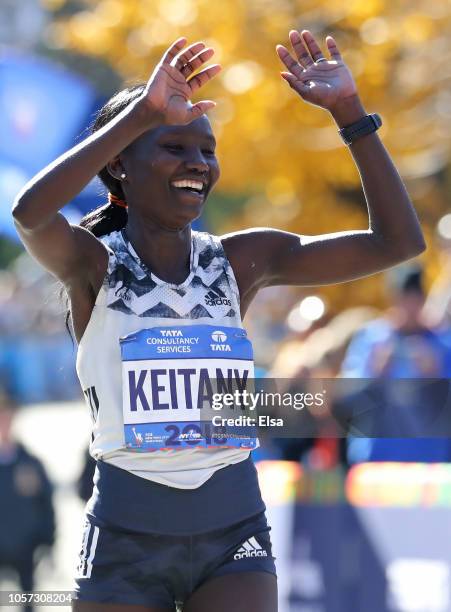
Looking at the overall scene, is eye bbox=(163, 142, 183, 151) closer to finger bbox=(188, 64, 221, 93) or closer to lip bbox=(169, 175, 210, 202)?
lip bbox=(169, 175, 210, 202)

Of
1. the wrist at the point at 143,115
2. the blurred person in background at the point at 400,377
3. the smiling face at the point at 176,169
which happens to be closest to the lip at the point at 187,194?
the smiling face at the point at 176,169

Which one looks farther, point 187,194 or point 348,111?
point 348,111

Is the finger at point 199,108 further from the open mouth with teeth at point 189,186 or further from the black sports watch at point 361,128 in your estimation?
the black sports watch at point 361,128

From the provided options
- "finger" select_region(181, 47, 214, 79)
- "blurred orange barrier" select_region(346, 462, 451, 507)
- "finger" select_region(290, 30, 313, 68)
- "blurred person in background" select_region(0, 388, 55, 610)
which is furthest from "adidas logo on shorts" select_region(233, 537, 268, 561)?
"blurred person in background" select_region(0, 388, 55, 610)

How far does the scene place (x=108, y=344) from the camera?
301 centimetres

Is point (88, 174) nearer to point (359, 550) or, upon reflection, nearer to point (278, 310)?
point (359, 550)

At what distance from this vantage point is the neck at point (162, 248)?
3.14 metres

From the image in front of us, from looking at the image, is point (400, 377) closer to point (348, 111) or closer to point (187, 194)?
point (348, 111)

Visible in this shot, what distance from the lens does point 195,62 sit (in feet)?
9.54

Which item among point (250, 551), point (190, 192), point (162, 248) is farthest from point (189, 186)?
point (250, 551)

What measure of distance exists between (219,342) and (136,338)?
0.21 m

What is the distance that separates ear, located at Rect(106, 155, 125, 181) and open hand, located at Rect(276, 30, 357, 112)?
0.50m

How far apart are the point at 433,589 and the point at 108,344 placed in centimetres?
267

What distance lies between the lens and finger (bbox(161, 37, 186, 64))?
2869 mm
